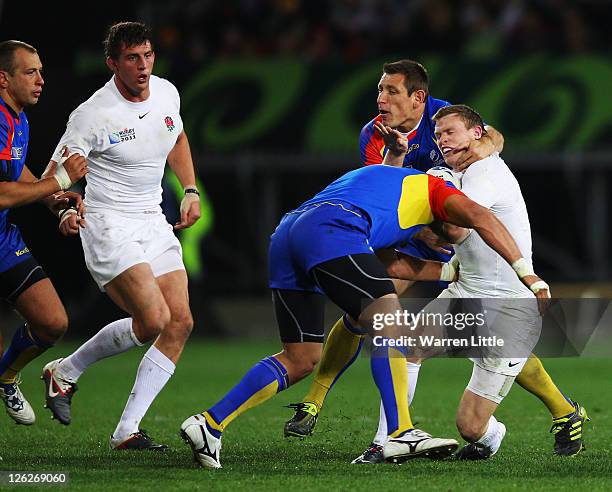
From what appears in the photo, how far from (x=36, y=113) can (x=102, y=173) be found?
7.66 meters

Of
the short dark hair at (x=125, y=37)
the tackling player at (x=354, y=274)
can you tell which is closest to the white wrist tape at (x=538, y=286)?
the tackling player at (x=354, y=274)

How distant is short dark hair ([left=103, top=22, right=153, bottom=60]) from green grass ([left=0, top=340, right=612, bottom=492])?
88.5 inches

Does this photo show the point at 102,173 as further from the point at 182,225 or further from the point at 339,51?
the point at 339,51

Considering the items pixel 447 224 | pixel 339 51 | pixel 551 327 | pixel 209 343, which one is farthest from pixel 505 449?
pixel 339 51

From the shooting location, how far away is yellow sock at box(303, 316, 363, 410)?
6.64 meters

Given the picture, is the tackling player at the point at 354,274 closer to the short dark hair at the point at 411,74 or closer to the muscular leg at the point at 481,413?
the muscular leg at the point at 481,413

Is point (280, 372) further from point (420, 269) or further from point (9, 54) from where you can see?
point (9, 54)

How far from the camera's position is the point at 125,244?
6898 millimetres

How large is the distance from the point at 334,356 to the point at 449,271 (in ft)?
2.58

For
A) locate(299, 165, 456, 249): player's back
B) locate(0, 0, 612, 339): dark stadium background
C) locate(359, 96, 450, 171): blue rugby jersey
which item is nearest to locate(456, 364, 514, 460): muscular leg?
locate(299, 165, 456, 249): player's back

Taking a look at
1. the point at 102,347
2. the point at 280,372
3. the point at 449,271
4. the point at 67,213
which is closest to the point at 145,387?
the point at 102,347

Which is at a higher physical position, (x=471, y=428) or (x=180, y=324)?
(x=180, y=324)

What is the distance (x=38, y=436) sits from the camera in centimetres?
736

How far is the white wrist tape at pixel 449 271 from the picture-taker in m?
6.53
